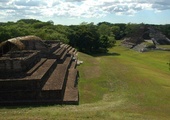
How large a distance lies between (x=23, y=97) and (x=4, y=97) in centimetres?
122

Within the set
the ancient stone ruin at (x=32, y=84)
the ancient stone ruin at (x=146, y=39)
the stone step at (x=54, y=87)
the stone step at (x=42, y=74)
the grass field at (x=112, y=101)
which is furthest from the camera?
the ancient stone ruin at (x=146, y=39)

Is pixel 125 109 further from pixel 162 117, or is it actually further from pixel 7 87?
pixel 7 87

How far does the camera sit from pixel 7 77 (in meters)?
19.2

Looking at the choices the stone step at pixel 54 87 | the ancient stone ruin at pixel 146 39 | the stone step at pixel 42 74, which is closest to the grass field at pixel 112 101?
the stone step at pixel 54 87

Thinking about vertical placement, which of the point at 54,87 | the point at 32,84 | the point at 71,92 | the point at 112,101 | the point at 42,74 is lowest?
the point at 112,101

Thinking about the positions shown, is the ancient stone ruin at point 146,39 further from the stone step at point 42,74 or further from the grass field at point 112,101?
the stone step at point 42,74

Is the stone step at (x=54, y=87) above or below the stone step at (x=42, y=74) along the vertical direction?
below

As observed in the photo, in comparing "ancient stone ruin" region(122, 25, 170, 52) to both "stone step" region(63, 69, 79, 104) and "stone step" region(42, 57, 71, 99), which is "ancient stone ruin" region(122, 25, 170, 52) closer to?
"stone step" region(63, 69, 79, 104)

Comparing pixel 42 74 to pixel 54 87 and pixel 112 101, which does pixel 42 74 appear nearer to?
pixel 54 87

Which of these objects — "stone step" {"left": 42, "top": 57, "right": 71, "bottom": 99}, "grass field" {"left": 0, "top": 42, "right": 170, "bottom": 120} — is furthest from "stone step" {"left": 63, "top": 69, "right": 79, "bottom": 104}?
"grass field" {"left": 0, "top": 42, "right": 170, "bottom": 120}

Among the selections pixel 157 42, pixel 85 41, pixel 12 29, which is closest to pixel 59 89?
pixel 12 29

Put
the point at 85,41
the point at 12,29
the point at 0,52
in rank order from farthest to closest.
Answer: the point at 85,41, the point at 12,29, the point at 0,52

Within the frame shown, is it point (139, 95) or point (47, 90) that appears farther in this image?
point (139, 95)

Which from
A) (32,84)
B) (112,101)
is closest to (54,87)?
(32,84)
